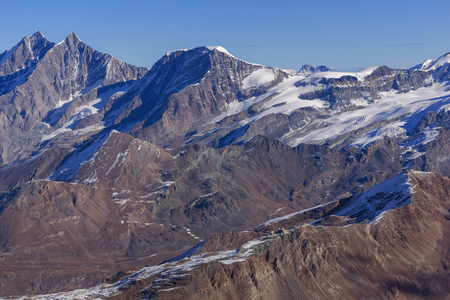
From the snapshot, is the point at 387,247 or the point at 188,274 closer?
the point at 188,274

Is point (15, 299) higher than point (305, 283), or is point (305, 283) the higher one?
point (15, 299)

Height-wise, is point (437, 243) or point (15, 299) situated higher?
point (15, 299)

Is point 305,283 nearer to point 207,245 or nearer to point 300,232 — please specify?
point 300,232

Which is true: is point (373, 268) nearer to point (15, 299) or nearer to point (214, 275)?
point (214, 275)

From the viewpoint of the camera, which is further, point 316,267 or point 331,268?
point 331,268

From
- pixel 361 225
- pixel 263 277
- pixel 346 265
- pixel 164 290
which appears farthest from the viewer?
pixel 361 225

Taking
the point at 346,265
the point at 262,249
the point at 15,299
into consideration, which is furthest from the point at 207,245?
the point at 15,299

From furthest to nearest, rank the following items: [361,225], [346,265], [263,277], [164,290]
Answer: [361,225]
[346,265]
[263,277]
[164,290]

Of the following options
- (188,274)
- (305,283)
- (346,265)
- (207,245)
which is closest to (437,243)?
Result: (346,265)

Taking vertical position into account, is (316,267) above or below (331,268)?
above
